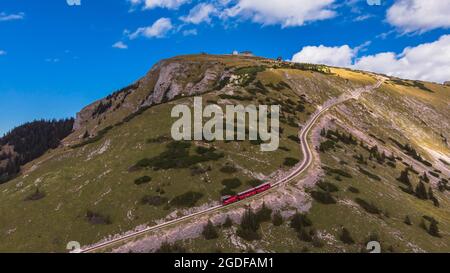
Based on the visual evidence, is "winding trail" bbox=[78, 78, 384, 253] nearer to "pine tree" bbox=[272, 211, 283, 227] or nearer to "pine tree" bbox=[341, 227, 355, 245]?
"pine tree" bbox=[272, 211, 283, 227]

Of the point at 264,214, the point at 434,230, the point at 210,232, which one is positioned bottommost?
the point at 434,230

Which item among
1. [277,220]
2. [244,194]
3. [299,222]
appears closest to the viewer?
[299,222]

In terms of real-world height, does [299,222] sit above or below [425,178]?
below

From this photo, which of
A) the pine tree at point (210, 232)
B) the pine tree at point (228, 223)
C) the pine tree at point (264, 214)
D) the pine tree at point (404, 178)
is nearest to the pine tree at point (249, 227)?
the pine tree at point (264, 214)

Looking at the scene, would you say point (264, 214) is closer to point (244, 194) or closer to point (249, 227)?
point (249, 227)

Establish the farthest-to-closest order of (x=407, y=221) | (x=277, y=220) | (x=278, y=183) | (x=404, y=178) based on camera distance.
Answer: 1. (x=404, y=178)
2. (x=278, y=183)
3. (x=407, y=221)
4. (x=277, y=220)

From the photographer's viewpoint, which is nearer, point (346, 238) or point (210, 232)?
point (210, 232)

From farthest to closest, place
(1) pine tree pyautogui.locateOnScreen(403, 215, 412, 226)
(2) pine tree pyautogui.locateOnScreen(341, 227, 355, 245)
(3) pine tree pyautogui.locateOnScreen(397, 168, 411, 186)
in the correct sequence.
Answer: (3) pine tree pyautogui.locateOnScreen(397, 168, 411, 186) < (1) pine tree pyautogui.locateOnScreen(403, 215, 412, 226) < (2) pine tree pyautogui.locateOnScreen(341, 227, 355, 245)

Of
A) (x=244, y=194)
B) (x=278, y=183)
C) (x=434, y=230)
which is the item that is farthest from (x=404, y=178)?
(x=244, y=194)

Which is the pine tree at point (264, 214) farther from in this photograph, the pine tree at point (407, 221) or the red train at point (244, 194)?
the pine tree at point (407, 221)

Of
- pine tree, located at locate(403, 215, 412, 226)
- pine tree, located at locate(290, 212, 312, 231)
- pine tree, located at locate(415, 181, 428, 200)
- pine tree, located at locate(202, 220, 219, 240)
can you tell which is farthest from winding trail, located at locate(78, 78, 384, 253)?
pine tree, located at locate(415, 181, 428, 200)
